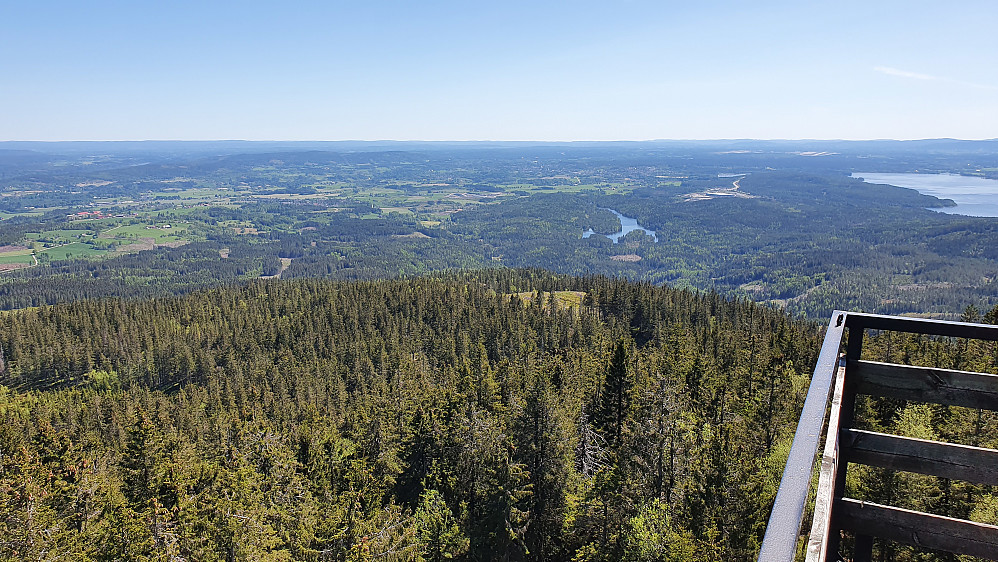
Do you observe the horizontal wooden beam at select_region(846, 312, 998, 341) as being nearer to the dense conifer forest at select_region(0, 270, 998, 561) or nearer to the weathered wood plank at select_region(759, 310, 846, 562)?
the weathered wood plank at select_region(759, 310, 846, 562)

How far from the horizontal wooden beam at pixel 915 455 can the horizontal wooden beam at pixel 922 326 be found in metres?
1.17

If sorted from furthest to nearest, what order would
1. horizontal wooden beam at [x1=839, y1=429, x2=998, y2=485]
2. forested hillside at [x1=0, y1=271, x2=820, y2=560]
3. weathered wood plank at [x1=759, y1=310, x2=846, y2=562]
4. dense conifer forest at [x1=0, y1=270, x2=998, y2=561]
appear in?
forested hillside at [x1=0, y1=271, x2=820, y2=560] → dense conifer forest at [x1=0, y1=270, x2=998, y2=561] → horizontal wooden beam at [x1=839, y1=429, x2=998, y2=485] → weathered wood plank at [x1=759, y1=310, x2=846, y2=562]

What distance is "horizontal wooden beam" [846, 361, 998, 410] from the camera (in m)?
5.84

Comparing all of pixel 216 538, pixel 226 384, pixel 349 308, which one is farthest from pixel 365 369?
pixel 216 538

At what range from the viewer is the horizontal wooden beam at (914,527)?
551cm

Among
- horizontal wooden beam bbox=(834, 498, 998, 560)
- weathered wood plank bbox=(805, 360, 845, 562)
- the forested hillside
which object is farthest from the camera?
the forested hillside

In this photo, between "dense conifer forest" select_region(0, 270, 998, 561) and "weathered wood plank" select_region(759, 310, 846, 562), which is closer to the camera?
"weathered wood plank" select_region(759, 310, 846, 562)

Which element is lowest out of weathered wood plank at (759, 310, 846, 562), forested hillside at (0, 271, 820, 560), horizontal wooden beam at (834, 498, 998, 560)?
forested hillside at (0, 271, 820, 560)

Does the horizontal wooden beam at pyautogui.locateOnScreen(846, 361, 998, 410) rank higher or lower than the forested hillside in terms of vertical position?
higher

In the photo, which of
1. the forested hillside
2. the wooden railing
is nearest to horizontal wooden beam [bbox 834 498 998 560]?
the wooden railing

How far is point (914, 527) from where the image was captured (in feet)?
18.7

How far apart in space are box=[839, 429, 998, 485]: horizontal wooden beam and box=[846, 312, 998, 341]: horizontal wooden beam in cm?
117

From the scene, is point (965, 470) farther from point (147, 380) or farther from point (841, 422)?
point (147, 380)

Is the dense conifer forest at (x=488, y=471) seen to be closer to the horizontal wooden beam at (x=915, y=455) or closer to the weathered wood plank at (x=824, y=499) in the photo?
the horizontal wooden beam at (x=915, y=455)
